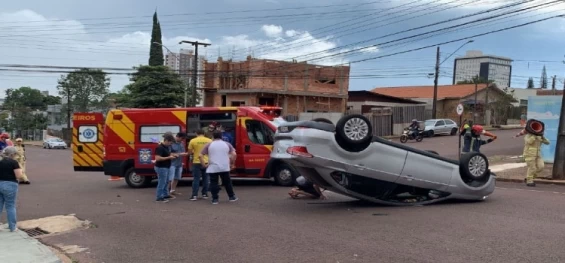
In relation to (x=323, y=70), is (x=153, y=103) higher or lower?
lower

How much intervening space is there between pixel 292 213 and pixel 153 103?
37.3 m

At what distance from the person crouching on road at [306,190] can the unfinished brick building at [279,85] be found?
27.5m

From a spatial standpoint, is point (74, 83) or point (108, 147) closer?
point (108, 147)

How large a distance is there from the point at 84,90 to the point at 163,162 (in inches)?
3089

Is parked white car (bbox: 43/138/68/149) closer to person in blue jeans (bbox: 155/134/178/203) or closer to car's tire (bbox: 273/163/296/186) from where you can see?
car's tire (bbox: 273/163/296/186)

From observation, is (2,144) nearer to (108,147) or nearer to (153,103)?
(108,147)

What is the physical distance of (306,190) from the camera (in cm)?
1121

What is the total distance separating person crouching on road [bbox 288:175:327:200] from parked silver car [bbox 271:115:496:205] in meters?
1.34

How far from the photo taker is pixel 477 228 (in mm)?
7734

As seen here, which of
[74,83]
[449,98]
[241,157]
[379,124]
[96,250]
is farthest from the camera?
[74,83]

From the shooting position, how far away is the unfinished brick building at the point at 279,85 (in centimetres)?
3953

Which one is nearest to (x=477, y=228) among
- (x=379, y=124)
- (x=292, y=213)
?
(x=292, y=213)

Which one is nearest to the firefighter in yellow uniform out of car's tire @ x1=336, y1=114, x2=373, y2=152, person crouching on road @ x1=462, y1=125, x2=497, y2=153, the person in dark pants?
person crouching on road @ x1=462, y1=125, x2=497, y2=153

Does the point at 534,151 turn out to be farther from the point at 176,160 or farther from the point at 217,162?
the point at 176,160
